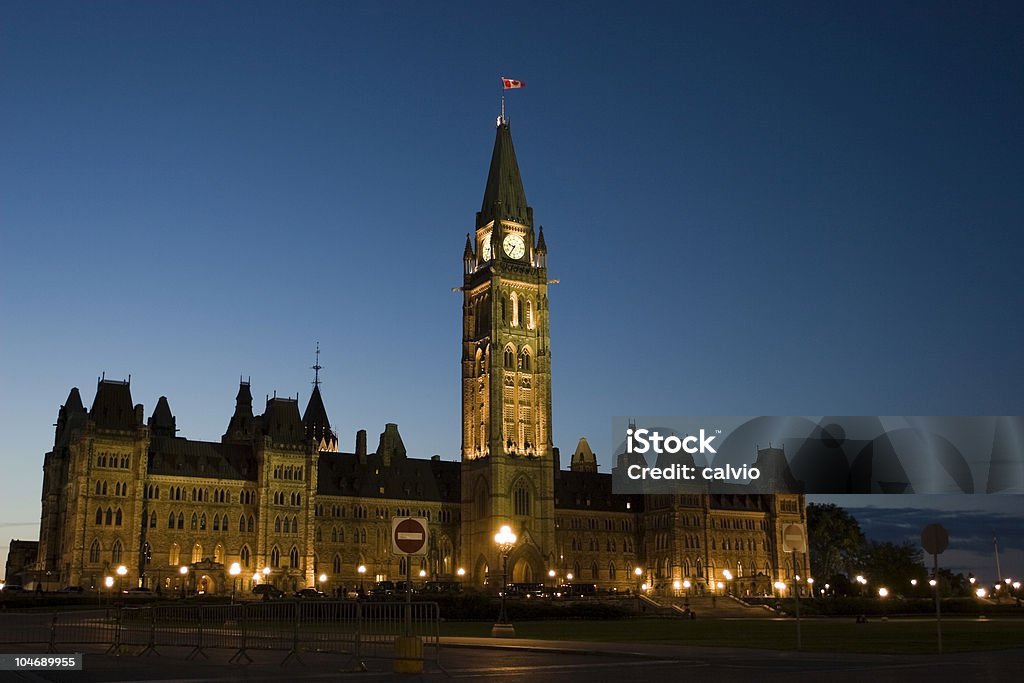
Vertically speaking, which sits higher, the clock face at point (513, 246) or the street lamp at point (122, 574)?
the clock face at point (513, 246)

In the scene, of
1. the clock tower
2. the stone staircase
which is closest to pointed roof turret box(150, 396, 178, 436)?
the clock tower

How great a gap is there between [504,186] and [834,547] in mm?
60563

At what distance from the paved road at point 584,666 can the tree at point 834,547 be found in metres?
116

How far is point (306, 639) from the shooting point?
78.6 feet

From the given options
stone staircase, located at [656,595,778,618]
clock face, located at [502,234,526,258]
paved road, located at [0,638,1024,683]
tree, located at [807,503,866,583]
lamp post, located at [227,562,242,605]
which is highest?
clock face, located at [502,234,526,258]

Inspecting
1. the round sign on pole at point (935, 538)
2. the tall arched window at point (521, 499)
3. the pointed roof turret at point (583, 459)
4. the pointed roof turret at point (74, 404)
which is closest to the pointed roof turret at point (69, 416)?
the pointed roof turret at point (74, 404)

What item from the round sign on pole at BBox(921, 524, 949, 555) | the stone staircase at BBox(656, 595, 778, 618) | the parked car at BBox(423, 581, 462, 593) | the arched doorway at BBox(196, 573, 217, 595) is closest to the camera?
the round sign on pole at BBox(921, 524, 949, 555)

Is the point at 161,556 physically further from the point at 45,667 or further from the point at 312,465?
the point at 45,667

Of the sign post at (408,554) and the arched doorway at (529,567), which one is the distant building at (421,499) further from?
the sign post at (408,554)

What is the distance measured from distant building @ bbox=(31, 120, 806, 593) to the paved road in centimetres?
7500

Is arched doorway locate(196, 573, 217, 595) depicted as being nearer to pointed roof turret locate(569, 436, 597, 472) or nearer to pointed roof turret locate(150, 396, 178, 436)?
pointed roof turret locate(150, 396, 178, 436)

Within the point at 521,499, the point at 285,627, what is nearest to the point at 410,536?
the point at 285,627

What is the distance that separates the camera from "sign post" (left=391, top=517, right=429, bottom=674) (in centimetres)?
2022

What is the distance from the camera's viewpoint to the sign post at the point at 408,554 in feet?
66.3
